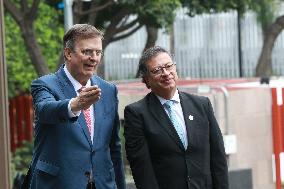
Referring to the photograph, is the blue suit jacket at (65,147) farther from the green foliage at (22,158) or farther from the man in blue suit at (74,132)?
the green foliage at (22,158)

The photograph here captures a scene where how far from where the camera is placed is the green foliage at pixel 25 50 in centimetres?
2022

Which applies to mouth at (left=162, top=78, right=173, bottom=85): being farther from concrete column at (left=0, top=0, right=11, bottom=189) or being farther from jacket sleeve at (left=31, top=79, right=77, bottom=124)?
concrete column at (left=0, top=0, right=11, bottom=189)

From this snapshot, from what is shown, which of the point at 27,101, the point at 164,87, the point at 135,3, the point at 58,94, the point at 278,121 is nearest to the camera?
the point at 58,94

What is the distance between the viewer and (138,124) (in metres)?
4.86

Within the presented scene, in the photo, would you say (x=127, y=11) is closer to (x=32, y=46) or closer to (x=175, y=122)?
(x=32, y=46)

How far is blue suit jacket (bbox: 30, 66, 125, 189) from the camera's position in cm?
449

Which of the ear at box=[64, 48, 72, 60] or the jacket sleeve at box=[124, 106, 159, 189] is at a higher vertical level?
the ear at box=[64, 48, 72, 60]

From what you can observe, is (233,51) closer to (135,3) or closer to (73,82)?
(135,3)

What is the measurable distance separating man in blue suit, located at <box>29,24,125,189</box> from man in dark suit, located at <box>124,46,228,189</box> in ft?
0.79

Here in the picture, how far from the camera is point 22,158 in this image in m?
18.6

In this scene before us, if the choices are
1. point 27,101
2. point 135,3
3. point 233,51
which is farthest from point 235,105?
point 233,51

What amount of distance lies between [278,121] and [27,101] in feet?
42.2

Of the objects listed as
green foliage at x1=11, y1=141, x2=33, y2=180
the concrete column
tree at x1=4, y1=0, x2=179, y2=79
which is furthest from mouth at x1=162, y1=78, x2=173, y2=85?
green foliage at x1=11, y1=141, x2=33, y2=180

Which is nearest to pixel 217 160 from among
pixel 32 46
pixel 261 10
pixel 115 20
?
pixel 32 46
